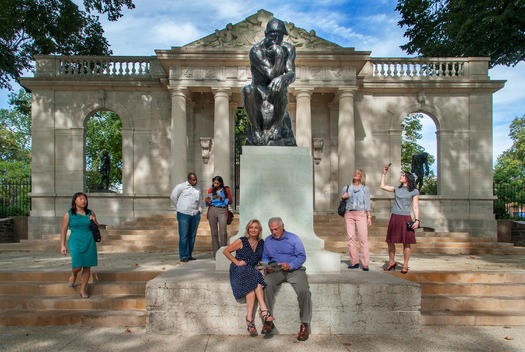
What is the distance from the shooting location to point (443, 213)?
733 inches

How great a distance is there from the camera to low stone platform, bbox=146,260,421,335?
5.25m

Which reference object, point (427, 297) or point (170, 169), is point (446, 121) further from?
point (427, 297)

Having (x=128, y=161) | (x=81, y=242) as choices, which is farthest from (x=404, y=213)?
(x=128, y=161)

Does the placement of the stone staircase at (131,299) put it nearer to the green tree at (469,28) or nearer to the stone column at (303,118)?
the stone column at (303,118)

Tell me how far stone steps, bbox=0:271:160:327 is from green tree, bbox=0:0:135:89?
1438cm

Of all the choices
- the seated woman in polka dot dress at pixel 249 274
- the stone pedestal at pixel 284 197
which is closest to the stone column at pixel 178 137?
the stone pedestal at pixel 284 197

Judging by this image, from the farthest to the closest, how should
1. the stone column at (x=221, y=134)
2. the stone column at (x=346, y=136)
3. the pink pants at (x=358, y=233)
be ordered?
the stone column at (x=346, y=136)
the stone column at (x=221, y=134)
the pink pants at (x=358, y=233)

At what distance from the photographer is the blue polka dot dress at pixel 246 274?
A: 510 cm

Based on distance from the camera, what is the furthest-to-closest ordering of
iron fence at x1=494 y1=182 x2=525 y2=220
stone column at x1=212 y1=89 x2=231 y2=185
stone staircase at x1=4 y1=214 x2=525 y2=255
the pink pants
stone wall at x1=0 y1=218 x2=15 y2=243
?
iron fence at x1=494 y1=182 x2=525 y2=220 < stone wall at x1=0 y1=218 x2=15 y2=243 < stone column at x1=212 y1=89 x2=231 y2=185 < stone staircase at x1=4 y1=214 x2=525 y2=255 < the pink pants

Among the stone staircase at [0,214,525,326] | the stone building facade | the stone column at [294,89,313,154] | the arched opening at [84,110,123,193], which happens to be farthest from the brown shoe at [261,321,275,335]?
the arched opening at [84,110,123,193]

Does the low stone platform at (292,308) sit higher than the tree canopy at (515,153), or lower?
lower

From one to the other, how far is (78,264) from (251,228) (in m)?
2.73

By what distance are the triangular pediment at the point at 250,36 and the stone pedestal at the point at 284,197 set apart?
1222cm

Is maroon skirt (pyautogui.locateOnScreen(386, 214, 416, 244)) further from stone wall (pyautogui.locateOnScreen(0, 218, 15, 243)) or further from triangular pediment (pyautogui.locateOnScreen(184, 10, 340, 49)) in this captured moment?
stone wall (pyautogui.locateOnScreen(0, 218, 15, 243))
